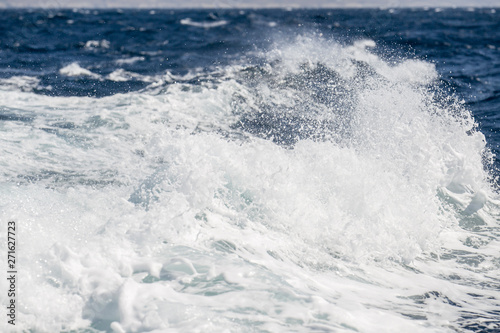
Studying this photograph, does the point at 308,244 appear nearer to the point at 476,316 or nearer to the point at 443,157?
the point at 476,316

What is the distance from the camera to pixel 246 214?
20.2ft

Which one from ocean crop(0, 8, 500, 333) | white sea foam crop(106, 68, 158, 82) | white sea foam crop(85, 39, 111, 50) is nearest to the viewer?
ocean crop(0, 8, 500, 333)

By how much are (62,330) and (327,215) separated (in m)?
3.36

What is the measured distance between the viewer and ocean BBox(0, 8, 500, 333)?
436 centimetres

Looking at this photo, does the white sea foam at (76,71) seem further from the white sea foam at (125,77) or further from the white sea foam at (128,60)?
the white sea foam at (128,60)

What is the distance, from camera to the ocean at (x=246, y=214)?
4359mm

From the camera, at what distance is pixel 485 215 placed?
24.3ft

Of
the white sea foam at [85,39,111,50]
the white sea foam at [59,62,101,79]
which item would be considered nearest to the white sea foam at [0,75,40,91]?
the white sea foam at [59,62,101,79]

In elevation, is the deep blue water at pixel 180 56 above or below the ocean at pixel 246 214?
above

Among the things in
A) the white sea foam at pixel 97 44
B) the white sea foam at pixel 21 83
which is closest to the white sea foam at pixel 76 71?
the white sea foam at pixel 21 83

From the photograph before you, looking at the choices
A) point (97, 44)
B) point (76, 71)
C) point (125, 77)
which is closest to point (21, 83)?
point (125, 77)

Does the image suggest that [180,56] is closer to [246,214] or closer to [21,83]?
[21,83]

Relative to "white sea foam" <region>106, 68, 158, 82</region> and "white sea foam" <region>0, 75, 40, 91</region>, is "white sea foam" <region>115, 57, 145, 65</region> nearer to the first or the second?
"white sea foam" <region>106, 68, 158, 82</region>

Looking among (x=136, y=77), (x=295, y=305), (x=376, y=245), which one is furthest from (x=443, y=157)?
(x=136, y=77)
